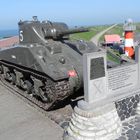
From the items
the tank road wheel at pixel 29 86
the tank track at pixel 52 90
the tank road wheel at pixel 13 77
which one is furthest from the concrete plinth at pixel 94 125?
the tank road wheel at pixel 13 77

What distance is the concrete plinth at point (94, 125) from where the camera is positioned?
26.1 feet

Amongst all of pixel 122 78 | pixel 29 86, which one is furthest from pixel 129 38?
pixel 122 78

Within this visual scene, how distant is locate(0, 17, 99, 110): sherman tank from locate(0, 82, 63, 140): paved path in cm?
52

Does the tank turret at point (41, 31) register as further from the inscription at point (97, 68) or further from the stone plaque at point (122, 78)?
the inscription at point (97, 68)

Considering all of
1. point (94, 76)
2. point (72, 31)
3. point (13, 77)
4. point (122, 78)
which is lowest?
point (13, 77)

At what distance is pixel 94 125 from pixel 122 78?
1772mm

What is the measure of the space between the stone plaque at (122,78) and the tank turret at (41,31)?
270 cm

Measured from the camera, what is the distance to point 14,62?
37.1 feet

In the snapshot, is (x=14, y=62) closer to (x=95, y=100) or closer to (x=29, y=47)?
(x=29, y=47)

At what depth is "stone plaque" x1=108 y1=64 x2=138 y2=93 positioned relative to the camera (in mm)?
8727

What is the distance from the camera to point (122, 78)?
9.05m

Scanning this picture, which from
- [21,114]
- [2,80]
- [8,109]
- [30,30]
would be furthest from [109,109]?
[2,80]

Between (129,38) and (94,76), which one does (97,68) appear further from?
(129,38)

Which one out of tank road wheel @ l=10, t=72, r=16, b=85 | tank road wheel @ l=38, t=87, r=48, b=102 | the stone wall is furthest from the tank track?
tank road wheel @ l=10, t=72, r=16, b=85
